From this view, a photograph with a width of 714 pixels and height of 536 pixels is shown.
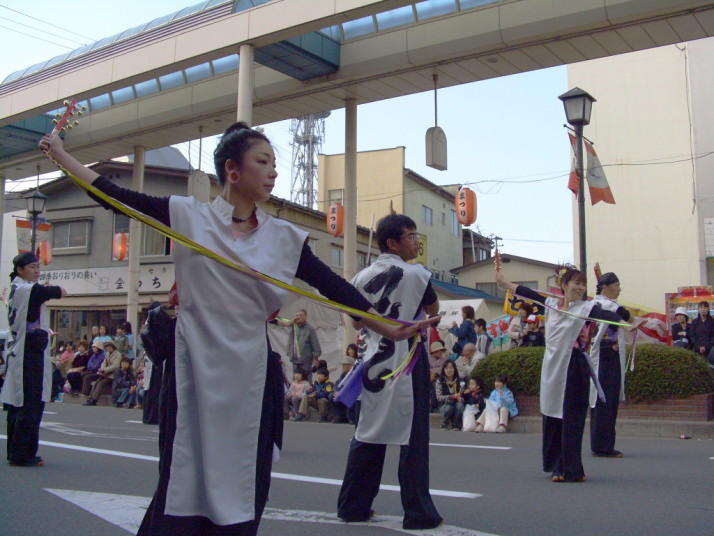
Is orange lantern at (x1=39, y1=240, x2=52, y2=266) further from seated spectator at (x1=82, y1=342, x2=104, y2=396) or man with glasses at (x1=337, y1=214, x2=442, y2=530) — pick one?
man with glasses at (x1=337, y1=214, x2=442, y2=530)

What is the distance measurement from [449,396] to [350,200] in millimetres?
6797

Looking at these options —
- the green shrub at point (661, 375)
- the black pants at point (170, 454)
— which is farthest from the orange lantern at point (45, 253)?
the black pants at point (170, 454)

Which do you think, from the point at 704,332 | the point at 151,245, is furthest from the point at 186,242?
the point at 151,245

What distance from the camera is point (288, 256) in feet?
9.32

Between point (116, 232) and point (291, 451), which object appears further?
point (116, 232)

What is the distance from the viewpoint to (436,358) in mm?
13016

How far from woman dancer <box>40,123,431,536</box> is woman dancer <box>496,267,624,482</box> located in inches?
147

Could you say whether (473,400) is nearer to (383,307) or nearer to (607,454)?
(607,454)

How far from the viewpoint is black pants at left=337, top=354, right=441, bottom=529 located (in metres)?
4.41

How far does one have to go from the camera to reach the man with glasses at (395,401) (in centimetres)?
446

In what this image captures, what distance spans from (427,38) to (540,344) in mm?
6221

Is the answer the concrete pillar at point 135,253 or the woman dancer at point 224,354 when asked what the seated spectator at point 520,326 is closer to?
the woman dancer at point 224,354

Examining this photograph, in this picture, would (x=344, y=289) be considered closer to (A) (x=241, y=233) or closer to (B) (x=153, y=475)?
(A) (x=241, y=233)

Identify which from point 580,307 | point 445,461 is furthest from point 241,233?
point 445,461
